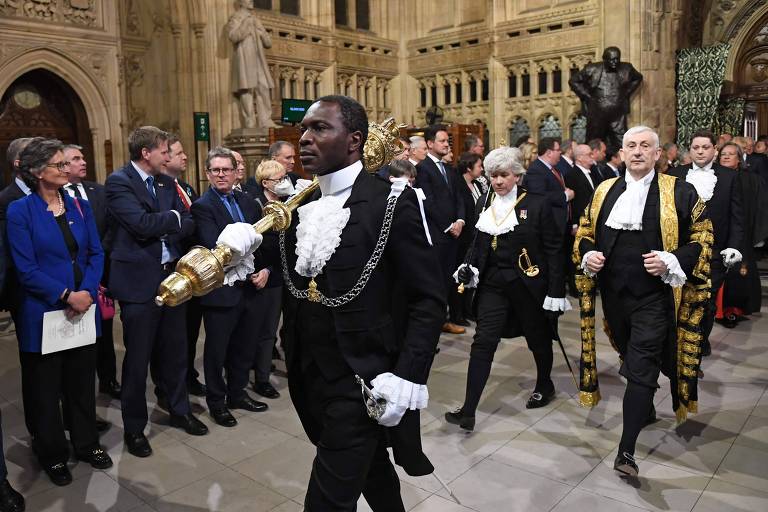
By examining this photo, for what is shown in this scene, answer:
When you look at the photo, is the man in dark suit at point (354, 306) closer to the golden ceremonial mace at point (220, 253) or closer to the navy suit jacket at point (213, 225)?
the golden ceremonial mace at point (220, 253)

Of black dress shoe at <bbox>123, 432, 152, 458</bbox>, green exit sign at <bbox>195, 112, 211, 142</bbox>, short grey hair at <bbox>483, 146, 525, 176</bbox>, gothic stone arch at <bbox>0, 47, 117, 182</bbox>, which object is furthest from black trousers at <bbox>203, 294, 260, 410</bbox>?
gothic stone arch at <bbox>0, 47, 117, 182</bbox>

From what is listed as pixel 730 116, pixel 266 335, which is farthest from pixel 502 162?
pixel 730 116

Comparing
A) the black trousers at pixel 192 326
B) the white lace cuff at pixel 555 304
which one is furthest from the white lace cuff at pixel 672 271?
the black trousers at pixel 192 326

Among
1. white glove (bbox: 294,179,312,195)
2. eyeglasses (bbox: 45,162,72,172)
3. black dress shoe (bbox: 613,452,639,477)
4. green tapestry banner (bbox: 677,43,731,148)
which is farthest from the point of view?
green tapestry banner (bbox: 677,43,731,148)

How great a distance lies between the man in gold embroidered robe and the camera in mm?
3355

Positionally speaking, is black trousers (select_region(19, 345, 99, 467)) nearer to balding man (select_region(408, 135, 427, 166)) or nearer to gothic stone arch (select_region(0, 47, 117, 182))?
balding man (select_region(408, 135, 427, 166))

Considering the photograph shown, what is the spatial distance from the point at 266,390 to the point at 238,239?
10.1 feet

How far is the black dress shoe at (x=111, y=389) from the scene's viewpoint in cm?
495

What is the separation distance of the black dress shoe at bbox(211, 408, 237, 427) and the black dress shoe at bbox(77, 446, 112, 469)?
747 mm

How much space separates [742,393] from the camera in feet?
15.2

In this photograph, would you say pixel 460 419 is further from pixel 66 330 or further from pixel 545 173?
pixel 545 173

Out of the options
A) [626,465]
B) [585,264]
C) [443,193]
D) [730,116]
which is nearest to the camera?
[626,465]

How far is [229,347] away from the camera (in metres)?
4.55

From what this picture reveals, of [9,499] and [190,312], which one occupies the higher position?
[190,312]
